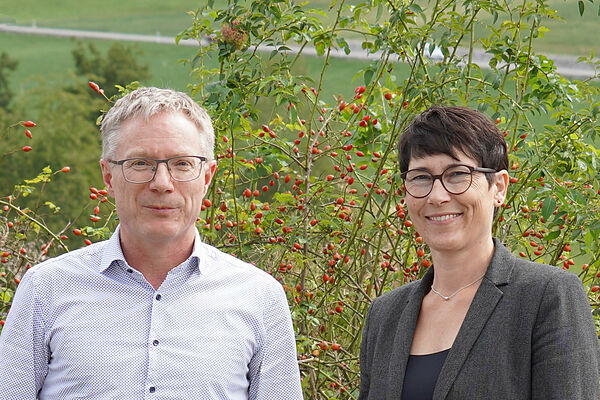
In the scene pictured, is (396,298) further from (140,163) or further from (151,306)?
(140,163)

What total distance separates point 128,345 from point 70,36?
48.5 metres

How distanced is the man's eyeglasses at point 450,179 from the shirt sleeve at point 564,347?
0.32 meters

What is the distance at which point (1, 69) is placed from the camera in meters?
36.3

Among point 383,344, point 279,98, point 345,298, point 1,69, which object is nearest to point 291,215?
point 345,298

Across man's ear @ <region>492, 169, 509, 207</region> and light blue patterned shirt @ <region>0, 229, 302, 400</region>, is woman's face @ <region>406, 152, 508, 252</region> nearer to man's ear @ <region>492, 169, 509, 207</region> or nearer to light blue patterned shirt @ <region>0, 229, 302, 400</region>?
man's ear @ <region>492, 169, 509, 207</region>

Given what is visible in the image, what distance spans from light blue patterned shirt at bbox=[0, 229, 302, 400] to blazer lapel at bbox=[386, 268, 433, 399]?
0.24m

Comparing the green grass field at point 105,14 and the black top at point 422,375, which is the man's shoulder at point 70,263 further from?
the green grass field at point 105,14

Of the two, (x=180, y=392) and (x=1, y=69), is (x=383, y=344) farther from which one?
(x=1, y=69)

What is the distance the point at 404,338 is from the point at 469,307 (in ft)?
0.64

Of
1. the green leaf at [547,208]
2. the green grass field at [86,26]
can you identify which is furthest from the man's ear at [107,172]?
the green grass field at [86,26]

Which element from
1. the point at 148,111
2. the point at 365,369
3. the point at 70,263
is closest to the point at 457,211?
the point at 365,369

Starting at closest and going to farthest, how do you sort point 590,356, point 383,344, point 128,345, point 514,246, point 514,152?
point 590,356
point 128,345
point 383,344
point 514,152
point 514,246

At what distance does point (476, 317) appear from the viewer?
1.91 m

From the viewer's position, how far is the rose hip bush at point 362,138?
3137mm
